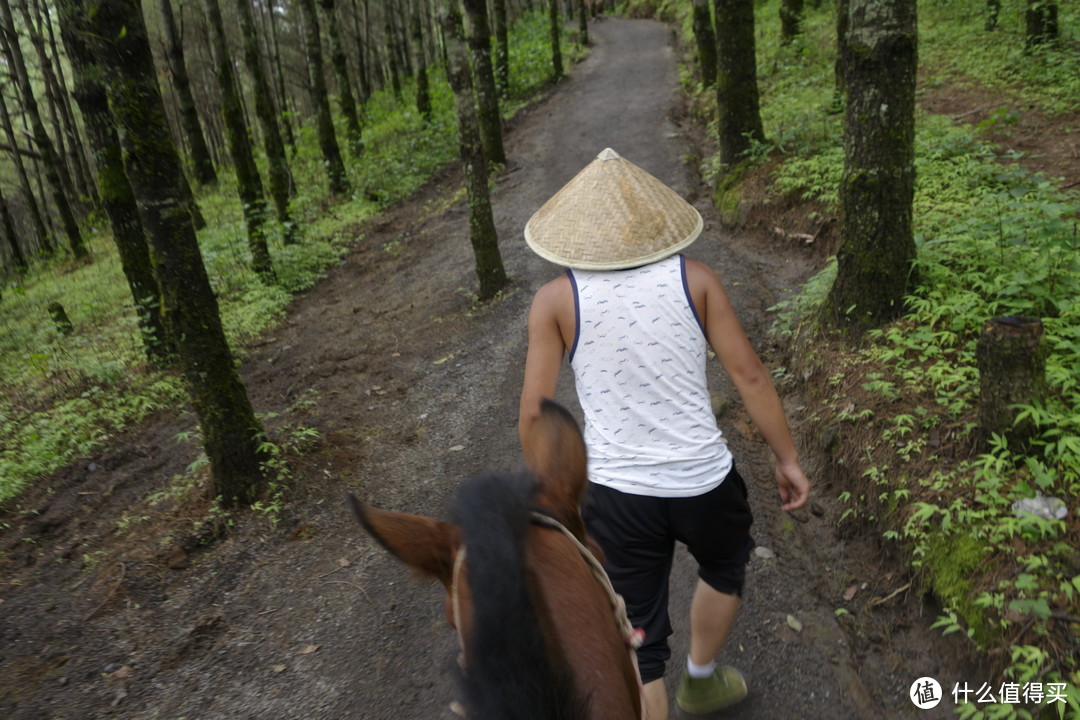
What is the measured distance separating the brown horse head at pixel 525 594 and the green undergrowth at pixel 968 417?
7.22 ft

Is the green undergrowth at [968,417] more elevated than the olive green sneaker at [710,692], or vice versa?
the green undergrowth at [968,417]

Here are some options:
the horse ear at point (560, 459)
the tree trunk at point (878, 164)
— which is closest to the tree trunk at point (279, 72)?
the tree trunk at point (878, 164)

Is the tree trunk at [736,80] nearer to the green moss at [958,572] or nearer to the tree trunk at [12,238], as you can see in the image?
the green moss at [958,572]

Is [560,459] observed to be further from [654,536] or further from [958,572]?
[958,572]

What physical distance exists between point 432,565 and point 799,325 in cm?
517

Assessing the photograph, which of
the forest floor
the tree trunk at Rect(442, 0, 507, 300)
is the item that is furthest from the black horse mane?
the tree trunk at Rect(442, 0, 507, 300)

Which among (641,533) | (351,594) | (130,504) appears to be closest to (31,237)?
(130,504)

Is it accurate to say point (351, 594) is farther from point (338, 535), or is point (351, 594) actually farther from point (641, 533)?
point (641, 533)

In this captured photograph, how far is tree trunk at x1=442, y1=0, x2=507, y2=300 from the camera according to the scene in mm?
8016

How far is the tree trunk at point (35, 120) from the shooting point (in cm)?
1591

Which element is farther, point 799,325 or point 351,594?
point 799,325

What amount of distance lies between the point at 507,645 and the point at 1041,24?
1442cm

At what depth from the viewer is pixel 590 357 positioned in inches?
81.1

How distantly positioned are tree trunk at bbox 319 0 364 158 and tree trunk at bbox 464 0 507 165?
6011 mm
